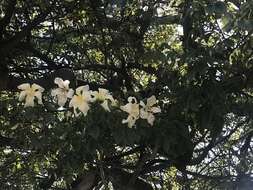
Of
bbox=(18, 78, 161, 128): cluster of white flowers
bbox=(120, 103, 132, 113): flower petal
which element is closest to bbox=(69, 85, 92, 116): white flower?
bbox=(18, 78, 161, 128): cluster of white flowers

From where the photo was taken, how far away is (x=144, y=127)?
2.90 m

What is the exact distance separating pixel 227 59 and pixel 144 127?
552 millimetres

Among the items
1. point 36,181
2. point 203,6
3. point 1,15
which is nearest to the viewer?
point 203,6

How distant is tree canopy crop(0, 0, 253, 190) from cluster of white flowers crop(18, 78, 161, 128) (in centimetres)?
1

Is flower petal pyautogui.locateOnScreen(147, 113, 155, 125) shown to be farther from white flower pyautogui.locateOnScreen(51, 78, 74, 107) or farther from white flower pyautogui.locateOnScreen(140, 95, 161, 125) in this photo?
white flower pyautogui.locateOnScreen(51, 78, 74, 107)

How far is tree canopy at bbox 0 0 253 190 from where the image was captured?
2859 mm

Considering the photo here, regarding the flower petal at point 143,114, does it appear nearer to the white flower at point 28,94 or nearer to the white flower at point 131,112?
the white flower at point 131,112

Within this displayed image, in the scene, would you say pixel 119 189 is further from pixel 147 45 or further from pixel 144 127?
pixel 144 127

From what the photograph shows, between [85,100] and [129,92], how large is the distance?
55cm

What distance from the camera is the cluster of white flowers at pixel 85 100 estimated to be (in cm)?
268

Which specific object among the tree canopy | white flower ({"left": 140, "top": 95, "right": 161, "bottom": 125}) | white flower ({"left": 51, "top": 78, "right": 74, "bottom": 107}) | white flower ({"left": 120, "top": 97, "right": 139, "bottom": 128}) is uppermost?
the tree canopy

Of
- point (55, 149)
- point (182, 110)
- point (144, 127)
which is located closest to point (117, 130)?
point (144, 127)

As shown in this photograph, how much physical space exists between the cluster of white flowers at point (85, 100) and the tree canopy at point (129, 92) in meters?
0.01

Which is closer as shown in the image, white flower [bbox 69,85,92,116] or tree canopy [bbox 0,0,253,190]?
white flower [bbox 69,85,92,116]
